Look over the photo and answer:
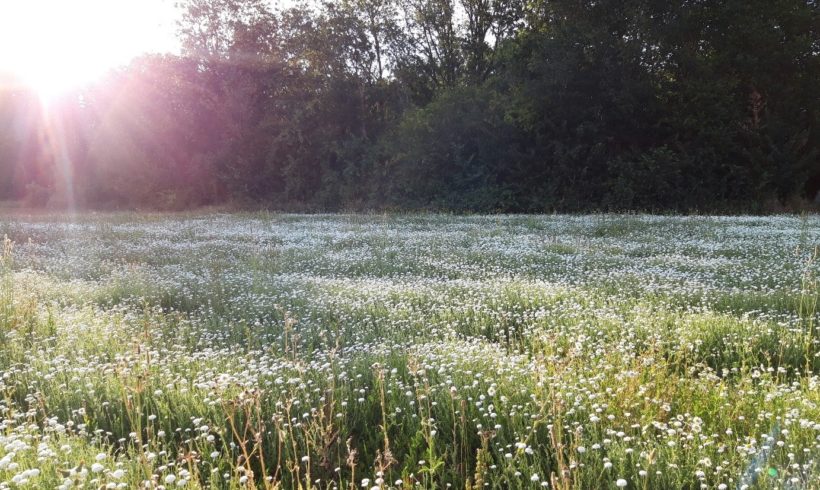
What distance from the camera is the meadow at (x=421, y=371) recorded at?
127 inches

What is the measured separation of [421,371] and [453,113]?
99.8ft

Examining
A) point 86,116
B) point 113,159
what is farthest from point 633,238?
point 86,116

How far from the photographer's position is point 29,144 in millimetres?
49844

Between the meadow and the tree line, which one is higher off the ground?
the tree line

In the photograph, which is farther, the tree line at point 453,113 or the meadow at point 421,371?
the tree line at point 453,113

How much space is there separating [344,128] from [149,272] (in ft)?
92.4

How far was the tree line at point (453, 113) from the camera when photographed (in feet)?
89.7

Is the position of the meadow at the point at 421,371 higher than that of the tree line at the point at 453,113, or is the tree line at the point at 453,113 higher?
the tree line at the point at 453,113

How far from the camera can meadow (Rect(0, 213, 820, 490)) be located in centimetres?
322

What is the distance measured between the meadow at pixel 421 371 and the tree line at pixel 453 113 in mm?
16974

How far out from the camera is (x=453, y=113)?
107ft

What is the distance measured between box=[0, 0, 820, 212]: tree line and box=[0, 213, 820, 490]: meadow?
17.0 m

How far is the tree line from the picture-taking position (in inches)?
1076

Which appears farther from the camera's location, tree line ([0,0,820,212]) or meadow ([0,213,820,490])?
tree line ([0,0,820,212])
